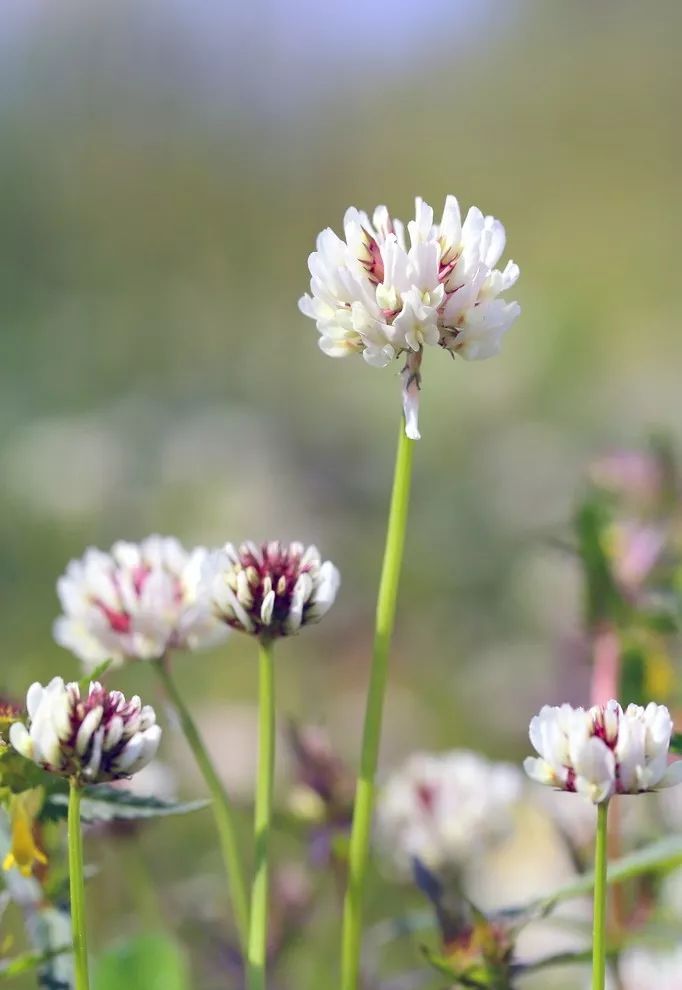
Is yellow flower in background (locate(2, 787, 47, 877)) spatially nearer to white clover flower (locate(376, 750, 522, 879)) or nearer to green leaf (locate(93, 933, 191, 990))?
green leaf (locate(93, 933, 191, 990))

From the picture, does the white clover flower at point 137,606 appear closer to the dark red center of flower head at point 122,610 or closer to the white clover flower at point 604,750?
the dark red center of flower head at point 122,610

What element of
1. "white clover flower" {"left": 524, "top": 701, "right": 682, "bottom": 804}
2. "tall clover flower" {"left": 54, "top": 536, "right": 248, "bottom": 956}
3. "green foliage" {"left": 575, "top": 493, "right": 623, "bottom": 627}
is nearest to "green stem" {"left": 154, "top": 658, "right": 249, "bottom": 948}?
"tall clover flower" {"left": 54, "top": 536, "right": 248, "bottom": 956}

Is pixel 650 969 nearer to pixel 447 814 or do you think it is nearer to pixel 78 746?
pixel 447 814

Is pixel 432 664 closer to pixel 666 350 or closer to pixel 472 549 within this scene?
pixel 472 549

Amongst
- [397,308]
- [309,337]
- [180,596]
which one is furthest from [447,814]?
[309,337]

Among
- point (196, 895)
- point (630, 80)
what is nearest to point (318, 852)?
point (196, 895)
